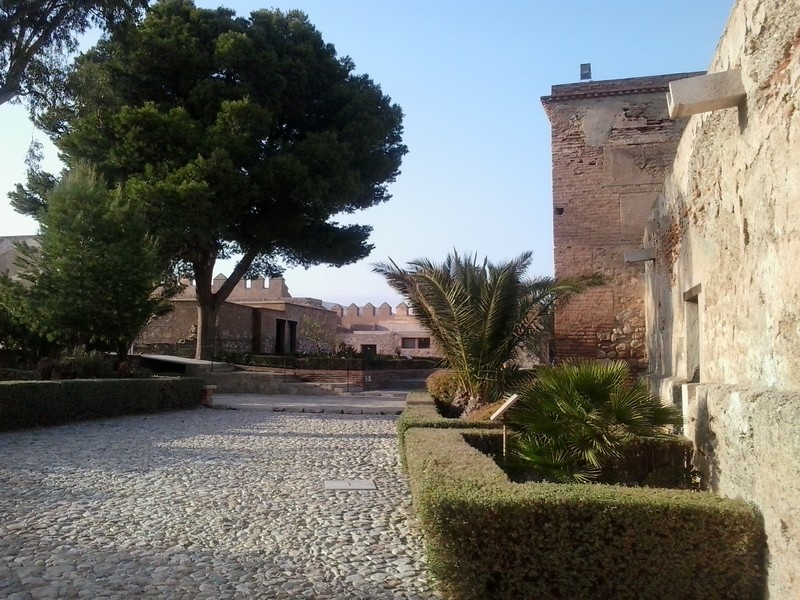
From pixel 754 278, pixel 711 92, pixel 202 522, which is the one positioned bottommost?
pixel 202 522

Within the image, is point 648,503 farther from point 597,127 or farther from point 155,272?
point 155,272

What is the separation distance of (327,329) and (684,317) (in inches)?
1284

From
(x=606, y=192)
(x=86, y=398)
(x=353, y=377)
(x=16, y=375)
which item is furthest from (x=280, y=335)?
(x=606, y=192)

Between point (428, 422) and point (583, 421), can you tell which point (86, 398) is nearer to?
point (428, 422)

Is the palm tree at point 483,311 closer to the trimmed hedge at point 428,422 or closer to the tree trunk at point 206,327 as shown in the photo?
the trimmed hedge at point 428,422

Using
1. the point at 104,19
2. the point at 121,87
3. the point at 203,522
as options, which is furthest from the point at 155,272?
the point at 203,522

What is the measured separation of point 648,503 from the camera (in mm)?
3717

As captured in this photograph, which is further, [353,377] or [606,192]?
[353,377]

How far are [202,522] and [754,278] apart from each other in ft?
14.0

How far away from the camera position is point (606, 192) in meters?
12.6

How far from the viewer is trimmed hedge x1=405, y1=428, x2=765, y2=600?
3609 mm

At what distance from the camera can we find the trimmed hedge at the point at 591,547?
3.61 m

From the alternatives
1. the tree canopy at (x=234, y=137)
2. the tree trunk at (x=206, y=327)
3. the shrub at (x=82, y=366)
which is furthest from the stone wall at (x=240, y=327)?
the shrub at (x=82, y=366)

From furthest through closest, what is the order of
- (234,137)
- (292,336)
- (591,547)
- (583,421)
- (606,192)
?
(292,336) < (234,137) < (606,192) < (583,421) < (591,547)
